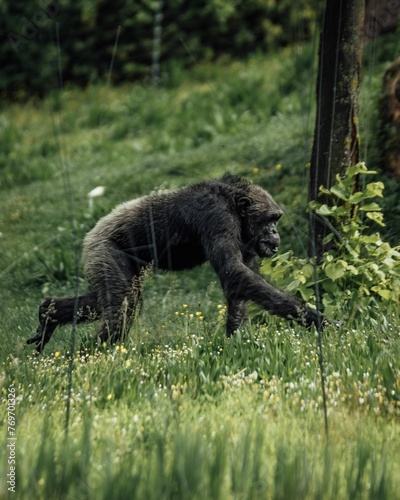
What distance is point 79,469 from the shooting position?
10.9 ft

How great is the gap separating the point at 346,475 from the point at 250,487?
41 centimetres

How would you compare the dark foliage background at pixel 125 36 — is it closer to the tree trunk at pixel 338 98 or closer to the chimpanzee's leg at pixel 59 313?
the tree trunk at pixel 338 98

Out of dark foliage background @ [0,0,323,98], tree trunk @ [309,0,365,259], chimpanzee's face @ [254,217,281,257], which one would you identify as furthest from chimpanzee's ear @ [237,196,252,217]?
dark foliage background @ [0,0,323,98]

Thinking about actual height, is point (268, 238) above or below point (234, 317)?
above

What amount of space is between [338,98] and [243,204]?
1164 mm

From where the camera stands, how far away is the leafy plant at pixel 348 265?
5773 millimetres

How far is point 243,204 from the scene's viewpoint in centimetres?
584

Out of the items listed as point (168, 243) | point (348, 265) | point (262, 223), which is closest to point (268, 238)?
point (262, 223)

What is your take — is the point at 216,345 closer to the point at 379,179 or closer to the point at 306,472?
the point at 306,472

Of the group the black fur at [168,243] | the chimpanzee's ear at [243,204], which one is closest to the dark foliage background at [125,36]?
the black fur at [168,243]

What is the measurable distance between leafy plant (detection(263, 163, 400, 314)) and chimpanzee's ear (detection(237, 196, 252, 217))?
0.45 m

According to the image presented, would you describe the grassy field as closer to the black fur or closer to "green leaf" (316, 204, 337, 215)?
the black fur

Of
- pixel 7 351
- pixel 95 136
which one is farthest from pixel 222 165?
pixel 7 351

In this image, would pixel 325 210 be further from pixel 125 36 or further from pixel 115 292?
pixel 125 36
